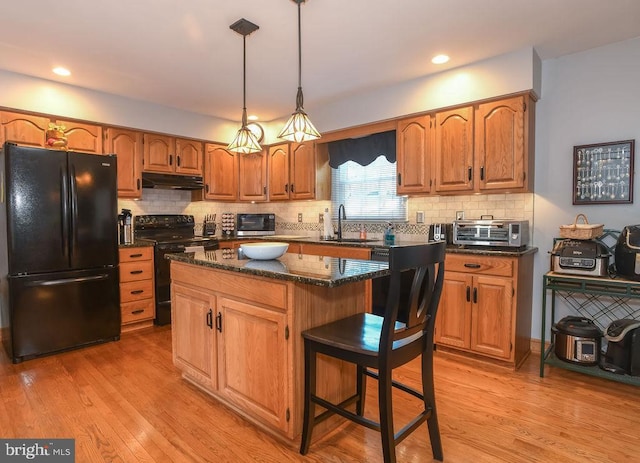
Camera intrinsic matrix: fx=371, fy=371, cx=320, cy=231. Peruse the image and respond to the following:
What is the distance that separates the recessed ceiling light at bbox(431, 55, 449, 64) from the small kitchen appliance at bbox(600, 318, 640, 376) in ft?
7.80

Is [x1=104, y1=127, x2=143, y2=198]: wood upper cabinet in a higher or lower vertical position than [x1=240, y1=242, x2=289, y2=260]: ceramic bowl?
higher

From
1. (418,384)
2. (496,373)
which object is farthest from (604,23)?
(418,384)

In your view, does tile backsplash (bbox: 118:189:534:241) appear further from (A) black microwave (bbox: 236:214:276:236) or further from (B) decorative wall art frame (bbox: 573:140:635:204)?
(B) decorative wall art frame (bbox: 573:140:635:204)

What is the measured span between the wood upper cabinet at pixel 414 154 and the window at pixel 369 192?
417mm

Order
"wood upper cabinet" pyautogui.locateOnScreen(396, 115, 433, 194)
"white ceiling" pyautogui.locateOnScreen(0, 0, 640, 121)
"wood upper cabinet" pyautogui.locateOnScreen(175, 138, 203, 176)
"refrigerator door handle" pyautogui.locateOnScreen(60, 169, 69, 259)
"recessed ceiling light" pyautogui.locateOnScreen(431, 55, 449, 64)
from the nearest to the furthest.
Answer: "white ceiling" pyautogui.locateOnScreen(0, 0, 640, 121) → "recessed ceiling light" pyautogui.locateOnScreen(431, 55, 449, 64) → "refrigerator door handle" pyautogui.locateOnScreen(60, 169, 69, 259) → "wood upper cabinet" pyautogui.locateOnScreen(396, 115, 433, 194) → "wood upper cabinet" pyautogui.locateOnScreen(175, 138, 203, 176)

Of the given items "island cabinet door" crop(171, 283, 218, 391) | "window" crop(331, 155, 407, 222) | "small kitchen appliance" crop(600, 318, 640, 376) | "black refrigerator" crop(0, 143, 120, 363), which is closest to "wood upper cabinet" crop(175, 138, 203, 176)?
"black refrigerator" crop(0, 143, 120, 363)

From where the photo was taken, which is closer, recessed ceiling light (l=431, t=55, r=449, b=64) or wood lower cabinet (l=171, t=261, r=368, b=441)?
wood lower cabinet (l=171, t=261, r=368, b=441)

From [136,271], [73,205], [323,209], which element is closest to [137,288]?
[136,271]

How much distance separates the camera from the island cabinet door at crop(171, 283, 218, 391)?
2.25 metres

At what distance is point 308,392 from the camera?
1735 millimetres

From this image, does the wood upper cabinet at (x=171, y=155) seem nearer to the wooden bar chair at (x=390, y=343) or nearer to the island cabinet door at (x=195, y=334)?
the island cabinet door at (x=195, y=334)

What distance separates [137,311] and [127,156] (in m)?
1.69

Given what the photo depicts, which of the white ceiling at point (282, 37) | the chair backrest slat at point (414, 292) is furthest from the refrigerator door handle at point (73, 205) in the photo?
the chair backrest slat at point (414, 292)

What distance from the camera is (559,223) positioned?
309cm
